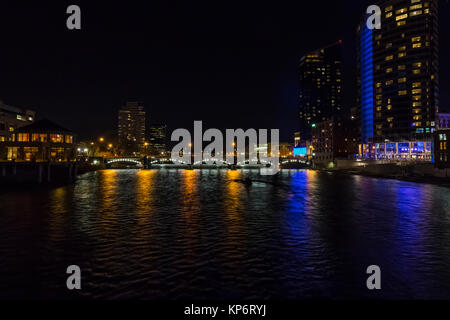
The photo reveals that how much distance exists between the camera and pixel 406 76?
183000 mm

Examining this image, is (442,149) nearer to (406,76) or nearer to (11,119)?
(406,76)

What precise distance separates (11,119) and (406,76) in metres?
198

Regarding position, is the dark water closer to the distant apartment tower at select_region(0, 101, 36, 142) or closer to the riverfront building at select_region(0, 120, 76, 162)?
the riverfront building at select_region(0, 120, 76, 162)

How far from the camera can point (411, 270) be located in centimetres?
1711

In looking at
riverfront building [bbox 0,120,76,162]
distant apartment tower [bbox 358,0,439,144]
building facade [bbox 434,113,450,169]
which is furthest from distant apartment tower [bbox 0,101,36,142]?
distant apartment tower [bbox 358,0,439,144]

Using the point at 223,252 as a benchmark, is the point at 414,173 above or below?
above

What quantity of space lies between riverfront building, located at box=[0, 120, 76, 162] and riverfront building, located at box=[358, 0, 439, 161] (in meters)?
157

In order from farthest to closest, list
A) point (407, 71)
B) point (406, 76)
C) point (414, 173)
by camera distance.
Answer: point (406, 76), point (407, 71), point (414, 173)

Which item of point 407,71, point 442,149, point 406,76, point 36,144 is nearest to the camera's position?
point 442,149

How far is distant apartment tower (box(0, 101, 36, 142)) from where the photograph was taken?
388ft

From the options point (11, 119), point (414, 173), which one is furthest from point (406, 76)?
point (11, 119)
